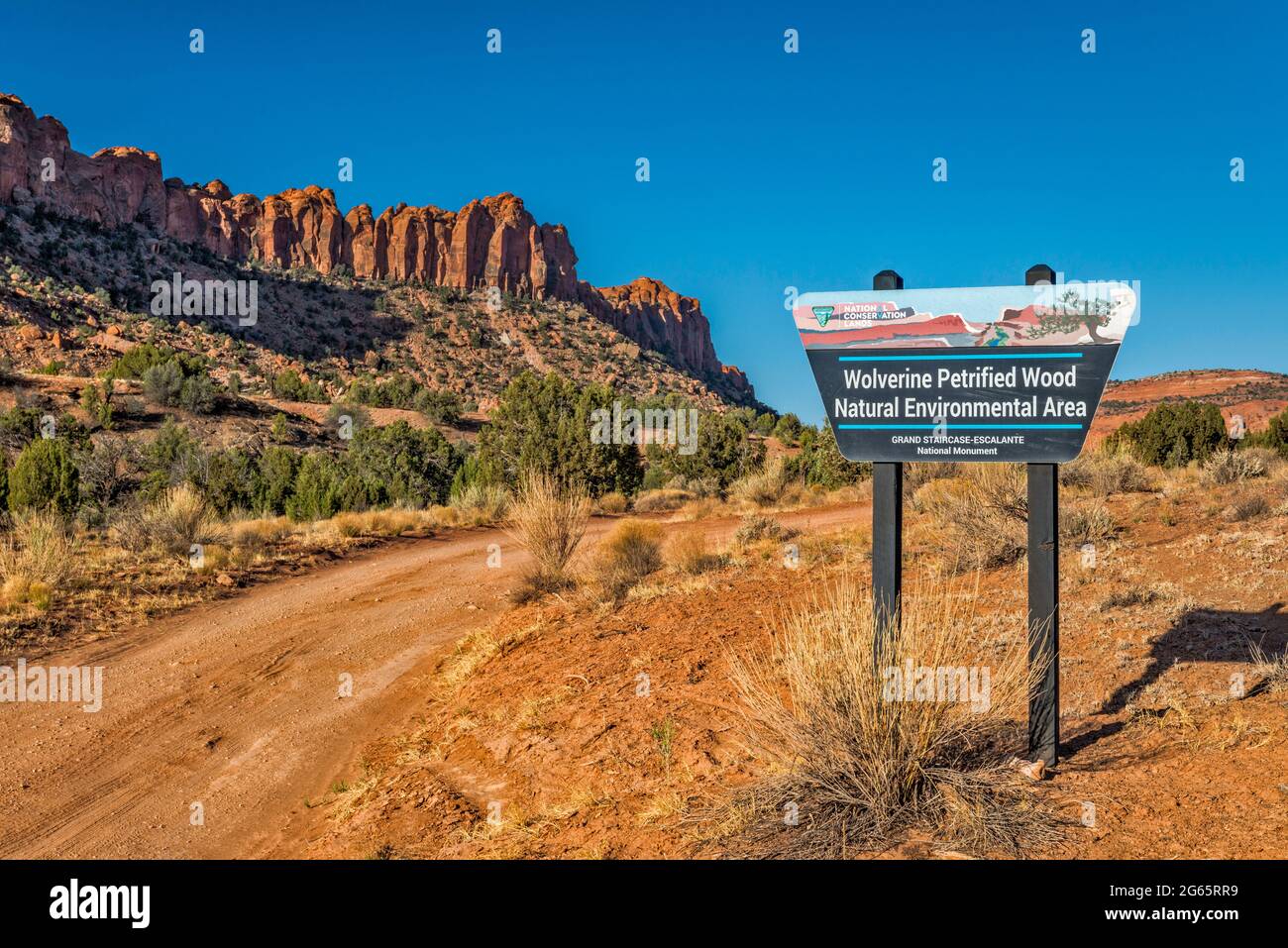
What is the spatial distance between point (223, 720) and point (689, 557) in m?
6.04

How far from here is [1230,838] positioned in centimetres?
377

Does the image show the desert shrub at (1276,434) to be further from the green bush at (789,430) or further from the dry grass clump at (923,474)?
the green bush at (789,430)

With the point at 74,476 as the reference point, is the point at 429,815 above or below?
below

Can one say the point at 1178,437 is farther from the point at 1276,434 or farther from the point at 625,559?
the point at 625,559

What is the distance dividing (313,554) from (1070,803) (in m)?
13.3

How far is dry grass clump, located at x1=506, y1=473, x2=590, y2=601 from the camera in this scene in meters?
11.3

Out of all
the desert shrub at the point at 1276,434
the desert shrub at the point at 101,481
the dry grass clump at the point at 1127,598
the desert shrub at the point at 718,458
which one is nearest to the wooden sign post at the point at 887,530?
the dry grass clump at the point at 1127,598

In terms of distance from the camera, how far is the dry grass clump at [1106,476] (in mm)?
16594

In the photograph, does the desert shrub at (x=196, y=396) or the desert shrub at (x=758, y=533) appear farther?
the desert shrub at (x=196, y=396)

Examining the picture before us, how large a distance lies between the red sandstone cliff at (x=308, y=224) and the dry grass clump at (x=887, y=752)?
265 ft

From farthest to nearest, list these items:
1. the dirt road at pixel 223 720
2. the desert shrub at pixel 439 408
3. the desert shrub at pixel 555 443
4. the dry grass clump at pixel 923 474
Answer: the desert shrub at pixel 439 408 → the desert shrub at pixel 555 443 → the dry grass clump at pixel 923 474 → the dirt road at pixel 223 720

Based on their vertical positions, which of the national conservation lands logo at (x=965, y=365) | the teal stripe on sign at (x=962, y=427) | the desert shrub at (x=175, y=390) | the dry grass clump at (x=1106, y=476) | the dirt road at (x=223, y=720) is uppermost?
the desert shrub at (x=175, y=390)
